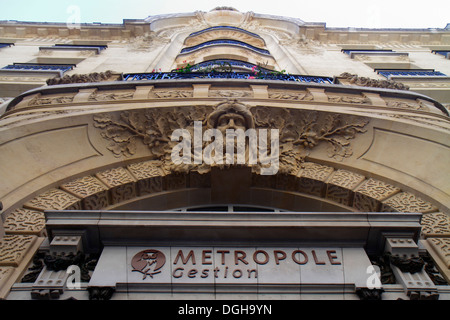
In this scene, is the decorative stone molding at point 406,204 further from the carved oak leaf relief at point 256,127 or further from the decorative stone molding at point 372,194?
the carved oak leaf relief at point 256,127

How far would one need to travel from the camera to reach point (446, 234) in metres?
5.28

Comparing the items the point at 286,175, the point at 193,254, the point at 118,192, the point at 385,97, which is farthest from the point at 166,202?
the point at 385,97

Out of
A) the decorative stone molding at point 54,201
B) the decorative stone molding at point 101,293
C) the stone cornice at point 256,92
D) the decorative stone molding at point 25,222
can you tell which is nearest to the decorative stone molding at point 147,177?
the decorative stone molding at point 54,201

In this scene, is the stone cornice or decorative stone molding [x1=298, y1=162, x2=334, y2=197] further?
the stone cornice

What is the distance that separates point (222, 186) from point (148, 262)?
125 inches

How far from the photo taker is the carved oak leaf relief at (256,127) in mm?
7973

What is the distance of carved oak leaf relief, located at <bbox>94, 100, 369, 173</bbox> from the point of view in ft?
26.2

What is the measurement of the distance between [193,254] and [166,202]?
301 centimetres

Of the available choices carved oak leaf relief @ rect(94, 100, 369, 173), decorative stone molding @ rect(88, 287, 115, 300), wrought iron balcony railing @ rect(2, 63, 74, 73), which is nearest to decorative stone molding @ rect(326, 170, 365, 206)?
carved oak leaf relief @ rect(94, 100, 369, 173)

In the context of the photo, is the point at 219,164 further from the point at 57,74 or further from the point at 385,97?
the point at 57,74

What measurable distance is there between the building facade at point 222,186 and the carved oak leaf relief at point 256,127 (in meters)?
0.03

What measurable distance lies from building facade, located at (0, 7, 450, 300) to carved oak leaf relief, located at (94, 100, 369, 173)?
0.03 m

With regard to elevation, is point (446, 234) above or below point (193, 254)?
above

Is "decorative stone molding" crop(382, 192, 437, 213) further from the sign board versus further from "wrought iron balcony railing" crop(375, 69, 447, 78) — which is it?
"wrought iron balcony railing" crop(375, 69, 447, 78)
